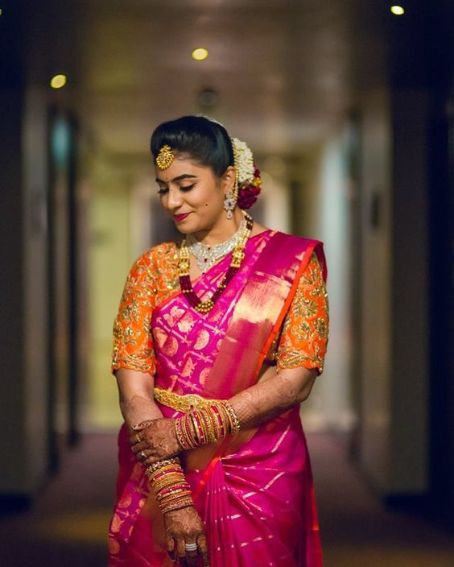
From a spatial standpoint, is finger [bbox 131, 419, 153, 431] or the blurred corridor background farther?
the blurred corridor background

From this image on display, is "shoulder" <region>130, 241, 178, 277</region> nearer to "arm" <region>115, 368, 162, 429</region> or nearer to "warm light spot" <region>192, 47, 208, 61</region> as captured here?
"arm" <region>115, 368, 162, 429</region>

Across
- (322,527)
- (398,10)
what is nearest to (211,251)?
(398,10)

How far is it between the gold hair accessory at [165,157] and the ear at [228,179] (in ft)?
0.49

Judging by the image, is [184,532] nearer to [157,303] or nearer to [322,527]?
[157,303]

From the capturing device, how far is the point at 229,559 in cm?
259

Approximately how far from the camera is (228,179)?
2662mm

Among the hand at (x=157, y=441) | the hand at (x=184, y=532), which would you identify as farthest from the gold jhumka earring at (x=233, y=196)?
the hand at (x=184, y=532)

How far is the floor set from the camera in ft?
15.8

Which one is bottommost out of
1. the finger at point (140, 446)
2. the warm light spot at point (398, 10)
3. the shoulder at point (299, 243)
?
the finger at point (140, 446)

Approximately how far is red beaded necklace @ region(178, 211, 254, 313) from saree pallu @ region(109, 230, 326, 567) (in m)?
0.01

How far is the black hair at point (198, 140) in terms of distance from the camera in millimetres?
2562

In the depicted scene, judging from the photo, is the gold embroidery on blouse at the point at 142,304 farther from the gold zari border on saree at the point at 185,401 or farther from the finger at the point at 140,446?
the finger at the point at 140,446

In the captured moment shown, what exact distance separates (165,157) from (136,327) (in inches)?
16.2

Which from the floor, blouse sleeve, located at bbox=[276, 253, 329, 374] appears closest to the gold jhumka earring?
blouse sleeve, located at bbox=[276, 253, 329, 374]
